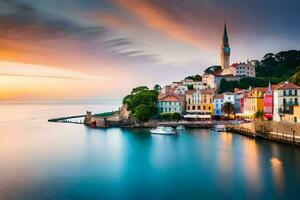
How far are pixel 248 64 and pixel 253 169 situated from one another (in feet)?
149

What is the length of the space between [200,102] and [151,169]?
3377 cm

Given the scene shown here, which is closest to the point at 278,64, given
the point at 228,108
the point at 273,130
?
the point at 228,108

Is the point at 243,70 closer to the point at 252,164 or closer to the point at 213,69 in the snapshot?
the point at 213,69

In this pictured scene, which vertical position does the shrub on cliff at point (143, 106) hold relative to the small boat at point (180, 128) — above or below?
above

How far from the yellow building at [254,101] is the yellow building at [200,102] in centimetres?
662

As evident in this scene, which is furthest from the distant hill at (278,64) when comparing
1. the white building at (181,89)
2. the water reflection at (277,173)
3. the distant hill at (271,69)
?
the water reflection at (277,173)

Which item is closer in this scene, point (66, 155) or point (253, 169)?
point (253, 169)

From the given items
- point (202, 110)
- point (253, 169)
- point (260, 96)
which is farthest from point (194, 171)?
point (202, 110)

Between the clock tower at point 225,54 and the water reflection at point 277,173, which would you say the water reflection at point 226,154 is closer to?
the water reflection at point 277,173

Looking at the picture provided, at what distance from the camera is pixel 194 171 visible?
69.1 ft

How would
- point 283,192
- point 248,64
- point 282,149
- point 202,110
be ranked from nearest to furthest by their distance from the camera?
1. point 283,192
2. point 282,149
3. point 202,110
4. point 248,64

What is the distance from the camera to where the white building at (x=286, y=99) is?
1324 inches

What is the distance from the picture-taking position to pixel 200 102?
54.6m

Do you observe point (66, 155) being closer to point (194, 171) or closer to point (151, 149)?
point (151, 149)
